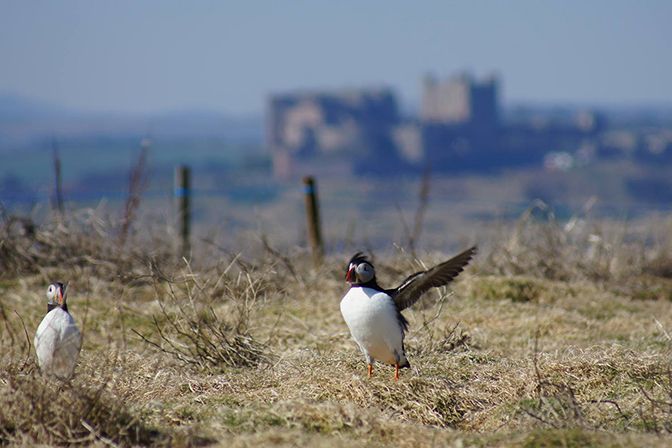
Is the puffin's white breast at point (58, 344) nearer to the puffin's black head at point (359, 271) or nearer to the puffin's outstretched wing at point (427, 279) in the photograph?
the puffin's black head at point (359, 271)

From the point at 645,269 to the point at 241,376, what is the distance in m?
6.81

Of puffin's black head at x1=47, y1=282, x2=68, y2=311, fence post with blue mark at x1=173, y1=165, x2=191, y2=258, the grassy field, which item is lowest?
the grassy field

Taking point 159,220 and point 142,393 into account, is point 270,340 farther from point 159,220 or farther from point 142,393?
point 159,220

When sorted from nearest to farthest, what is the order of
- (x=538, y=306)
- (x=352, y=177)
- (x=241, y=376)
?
(x=241, y=376) → (x=538, y=306) → (x=352, y=177)

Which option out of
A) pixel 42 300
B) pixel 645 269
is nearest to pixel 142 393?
pixel 42 300

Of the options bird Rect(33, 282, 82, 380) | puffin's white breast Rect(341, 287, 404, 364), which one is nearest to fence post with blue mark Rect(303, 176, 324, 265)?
puffin's white breast Rect(341, 287, 404, 364)

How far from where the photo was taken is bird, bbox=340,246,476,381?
19.9 ft

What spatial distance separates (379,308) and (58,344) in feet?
6.11

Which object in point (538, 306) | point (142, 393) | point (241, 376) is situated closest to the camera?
point (142, 393)

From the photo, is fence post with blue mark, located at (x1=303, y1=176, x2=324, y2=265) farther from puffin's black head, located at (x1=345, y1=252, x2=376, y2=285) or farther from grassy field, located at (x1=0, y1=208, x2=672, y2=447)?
puffin's black head, located at (x1=345, y1=252, x2=376, y2=285)

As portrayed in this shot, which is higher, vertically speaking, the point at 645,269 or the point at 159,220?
the point at 159,220

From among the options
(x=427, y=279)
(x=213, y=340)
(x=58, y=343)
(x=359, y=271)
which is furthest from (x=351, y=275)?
(x=58, y=343)

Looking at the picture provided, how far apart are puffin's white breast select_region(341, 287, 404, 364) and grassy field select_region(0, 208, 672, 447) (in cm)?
20

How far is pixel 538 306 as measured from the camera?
30.5 feet
